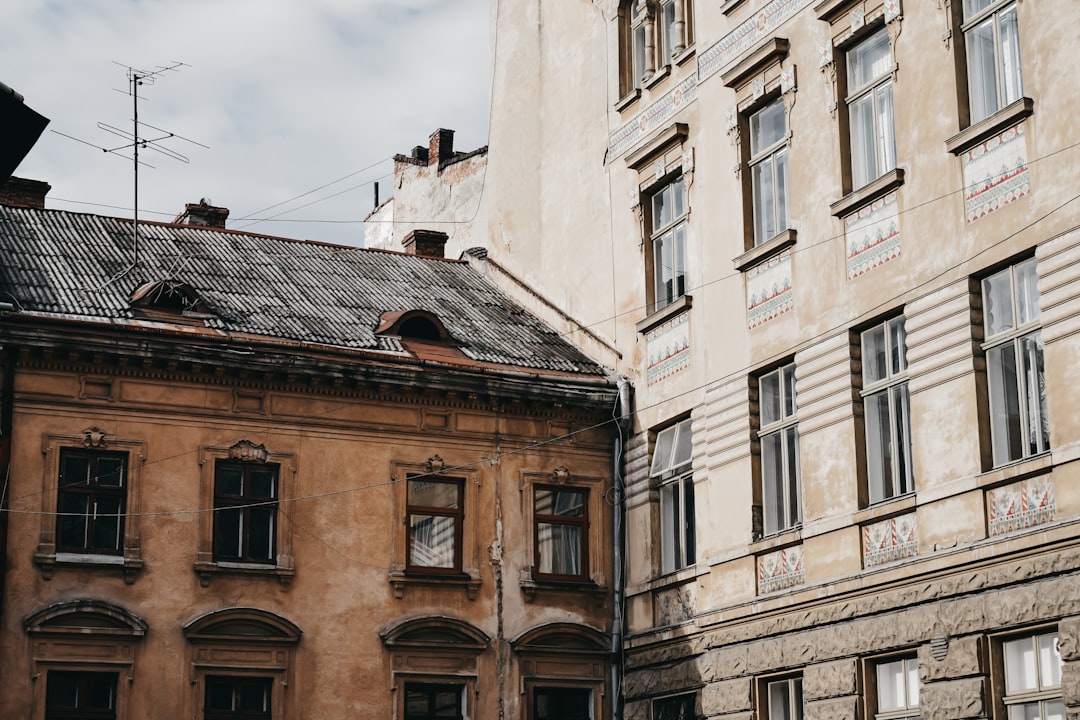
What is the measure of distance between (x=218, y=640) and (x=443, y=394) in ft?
14.8

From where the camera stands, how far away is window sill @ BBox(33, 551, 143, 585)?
19844 mm

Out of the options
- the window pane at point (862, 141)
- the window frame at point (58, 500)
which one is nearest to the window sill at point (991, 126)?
the window pane at point (862, 141)

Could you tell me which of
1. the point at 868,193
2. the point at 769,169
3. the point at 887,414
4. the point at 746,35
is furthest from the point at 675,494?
the point at 746,35

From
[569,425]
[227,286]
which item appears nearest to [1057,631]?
[569,425]

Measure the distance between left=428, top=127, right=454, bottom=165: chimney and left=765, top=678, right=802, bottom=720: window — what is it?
1807 cm

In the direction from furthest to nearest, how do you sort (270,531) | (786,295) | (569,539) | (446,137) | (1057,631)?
(446,137)
(569,539)
(270,531)
(786,295)
(1057,631)

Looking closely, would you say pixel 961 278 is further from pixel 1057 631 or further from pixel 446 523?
pixel 446 523

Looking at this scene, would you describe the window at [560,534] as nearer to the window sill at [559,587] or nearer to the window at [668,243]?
the window sill at [559,587]

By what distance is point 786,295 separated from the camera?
19.5 metres

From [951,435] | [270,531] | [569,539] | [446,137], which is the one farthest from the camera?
[446,137]

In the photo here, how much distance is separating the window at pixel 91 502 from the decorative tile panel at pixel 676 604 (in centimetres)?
702

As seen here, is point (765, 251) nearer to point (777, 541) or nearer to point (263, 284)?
point (777, 541)

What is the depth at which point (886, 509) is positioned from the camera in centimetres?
1722

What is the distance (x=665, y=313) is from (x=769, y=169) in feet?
9.25
